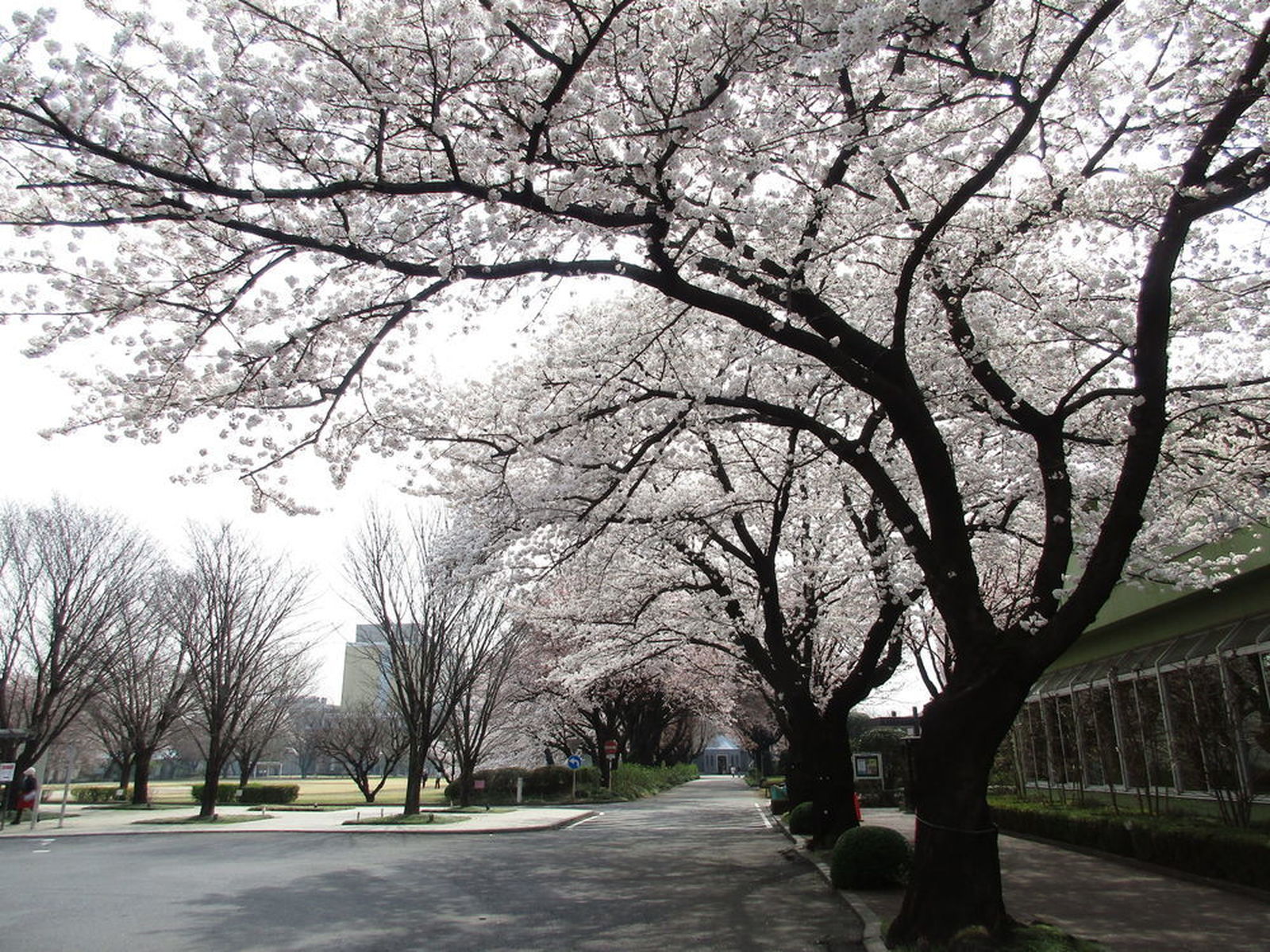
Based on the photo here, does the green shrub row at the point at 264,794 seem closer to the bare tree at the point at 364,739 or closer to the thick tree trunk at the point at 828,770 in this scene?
the bare tree at the point at 364,739

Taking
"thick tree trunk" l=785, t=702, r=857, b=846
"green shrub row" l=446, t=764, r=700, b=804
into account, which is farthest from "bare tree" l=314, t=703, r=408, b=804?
"thick tree trunk" l=785, t=702, r=857, b=846

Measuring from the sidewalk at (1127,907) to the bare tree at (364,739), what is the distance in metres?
29.2

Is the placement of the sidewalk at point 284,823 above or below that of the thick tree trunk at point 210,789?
below

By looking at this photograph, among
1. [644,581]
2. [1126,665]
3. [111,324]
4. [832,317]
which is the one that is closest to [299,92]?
[111,324]

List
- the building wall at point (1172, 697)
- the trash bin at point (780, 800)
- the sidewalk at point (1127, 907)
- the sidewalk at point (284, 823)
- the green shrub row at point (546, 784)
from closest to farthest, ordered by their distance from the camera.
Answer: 1. the sidewalk at point (1127, 907)
2. the building wall at point (1172, 697)
3. the sidewalk at point (284, 823)
4. the trash bin at point (780, 800)
5. the green shrub row at point (546, 784)

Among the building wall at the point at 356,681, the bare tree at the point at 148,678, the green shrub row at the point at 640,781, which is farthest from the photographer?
the building wall at the point at 356,681

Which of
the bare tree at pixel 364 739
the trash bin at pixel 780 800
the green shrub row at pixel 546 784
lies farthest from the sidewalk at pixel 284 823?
the bare tree at pixel 364 739

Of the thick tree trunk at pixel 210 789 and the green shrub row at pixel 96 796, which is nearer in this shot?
the thick tree trunk at pixel 210 789

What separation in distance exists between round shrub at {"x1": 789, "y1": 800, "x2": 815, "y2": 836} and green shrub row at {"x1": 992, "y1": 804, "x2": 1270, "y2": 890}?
14.3ft

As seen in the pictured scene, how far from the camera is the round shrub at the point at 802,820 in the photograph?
1781 centimetres

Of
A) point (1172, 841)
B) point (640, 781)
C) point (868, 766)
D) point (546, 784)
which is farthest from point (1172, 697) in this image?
point (640, 781)

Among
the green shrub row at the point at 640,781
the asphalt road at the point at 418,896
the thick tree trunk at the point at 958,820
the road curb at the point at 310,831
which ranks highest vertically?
the thick tree trunk at the point at 958,820

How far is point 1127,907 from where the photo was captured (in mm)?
9156

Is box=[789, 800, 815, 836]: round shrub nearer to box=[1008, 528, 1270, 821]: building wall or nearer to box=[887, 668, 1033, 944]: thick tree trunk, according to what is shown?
box=[1008, 528, 1270, 821]: building wall
